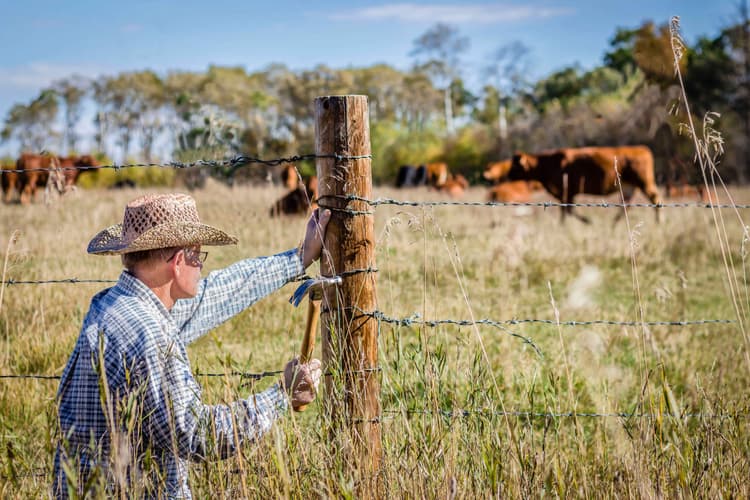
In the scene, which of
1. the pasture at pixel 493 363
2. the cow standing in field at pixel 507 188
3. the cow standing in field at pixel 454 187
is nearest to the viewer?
the pasture at pixel 493 363

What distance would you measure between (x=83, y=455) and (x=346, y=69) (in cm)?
7884

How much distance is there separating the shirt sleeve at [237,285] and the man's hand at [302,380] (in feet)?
1.83

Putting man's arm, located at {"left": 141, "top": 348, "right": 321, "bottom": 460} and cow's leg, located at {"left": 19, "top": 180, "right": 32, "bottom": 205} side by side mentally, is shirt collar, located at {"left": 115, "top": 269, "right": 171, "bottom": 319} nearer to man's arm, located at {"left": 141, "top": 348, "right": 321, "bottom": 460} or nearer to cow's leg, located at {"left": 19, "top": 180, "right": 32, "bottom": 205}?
man's arm, located at {"left": 141, "top": 348, "right": 321, "bottom": 460}

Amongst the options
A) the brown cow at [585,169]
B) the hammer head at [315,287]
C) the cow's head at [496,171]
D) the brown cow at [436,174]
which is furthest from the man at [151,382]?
the brown cow at [436,174]

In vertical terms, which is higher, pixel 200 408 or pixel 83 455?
pixel 200 408

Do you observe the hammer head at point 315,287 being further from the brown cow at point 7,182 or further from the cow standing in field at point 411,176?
the cow standing in field at point 411,176

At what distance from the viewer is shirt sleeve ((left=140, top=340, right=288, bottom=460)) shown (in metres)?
2.04

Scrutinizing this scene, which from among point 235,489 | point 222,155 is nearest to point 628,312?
point 222,155

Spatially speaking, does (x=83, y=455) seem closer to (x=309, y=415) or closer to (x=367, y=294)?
(x=367, y=294)

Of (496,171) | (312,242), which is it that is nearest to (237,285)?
(312,242)

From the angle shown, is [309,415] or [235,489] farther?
[309,415]

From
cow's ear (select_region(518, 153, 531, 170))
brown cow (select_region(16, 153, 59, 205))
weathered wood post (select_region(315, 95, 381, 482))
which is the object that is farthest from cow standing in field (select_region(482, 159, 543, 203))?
weathered wood post (select_region(315, 95, 381, 482))

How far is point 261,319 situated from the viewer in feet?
18.6

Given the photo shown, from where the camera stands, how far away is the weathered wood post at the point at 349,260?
8.05 ft
